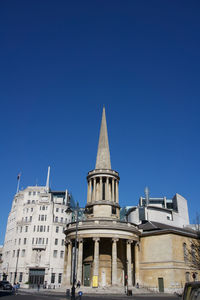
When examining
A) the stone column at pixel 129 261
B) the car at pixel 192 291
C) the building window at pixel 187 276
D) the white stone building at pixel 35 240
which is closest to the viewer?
the car at pixel 192 291

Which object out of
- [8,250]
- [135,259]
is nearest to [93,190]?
[135,259]

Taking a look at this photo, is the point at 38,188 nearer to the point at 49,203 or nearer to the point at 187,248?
the point at 49,203

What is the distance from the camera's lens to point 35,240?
67.3 metres

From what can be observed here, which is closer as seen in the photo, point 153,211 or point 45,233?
point 45,233

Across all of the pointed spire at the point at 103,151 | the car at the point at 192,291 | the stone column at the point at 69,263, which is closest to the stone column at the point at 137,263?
the stone column at the point at 69,263

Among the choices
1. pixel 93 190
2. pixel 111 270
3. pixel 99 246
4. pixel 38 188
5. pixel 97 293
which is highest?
pixel 38 188

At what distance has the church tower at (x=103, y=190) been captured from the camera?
4564 cm

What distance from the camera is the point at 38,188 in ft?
256

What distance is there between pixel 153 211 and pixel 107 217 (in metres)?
44.1

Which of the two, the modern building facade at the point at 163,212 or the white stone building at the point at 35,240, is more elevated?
the modern building facade at the point at 163,212

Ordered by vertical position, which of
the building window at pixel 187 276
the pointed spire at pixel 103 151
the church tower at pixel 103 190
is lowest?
the building window at pixel 187 276

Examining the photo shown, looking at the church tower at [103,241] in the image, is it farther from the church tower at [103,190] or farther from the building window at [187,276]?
the building window at [187,276]

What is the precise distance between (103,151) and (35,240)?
105ft

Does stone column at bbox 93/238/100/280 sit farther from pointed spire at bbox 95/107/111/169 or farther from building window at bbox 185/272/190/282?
building window at bbox 185/272/190/282
